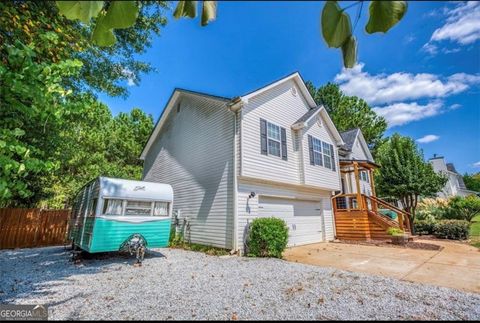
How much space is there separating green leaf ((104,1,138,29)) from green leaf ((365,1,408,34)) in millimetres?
953

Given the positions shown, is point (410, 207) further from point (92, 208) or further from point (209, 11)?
point (209, 11)

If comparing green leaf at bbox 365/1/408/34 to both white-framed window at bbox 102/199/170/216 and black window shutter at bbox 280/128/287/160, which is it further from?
black window shutter at bbox 280/128/287/160

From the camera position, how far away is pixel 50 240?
12055 millimetres

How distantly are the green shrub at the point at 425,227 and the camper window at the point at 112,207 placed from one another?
15805mm

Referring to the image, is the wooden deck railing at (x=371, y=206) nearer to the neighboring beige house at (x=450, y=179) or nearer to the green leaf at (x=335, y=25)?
the green leaf at (x=335, y=25)

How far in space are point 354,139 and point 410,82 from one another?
65.6 feet

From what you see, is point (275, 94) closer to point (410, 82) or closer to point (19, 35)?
point (19, 35)

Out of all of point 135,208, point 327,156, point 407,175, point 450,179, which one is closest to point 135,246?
point 135,208

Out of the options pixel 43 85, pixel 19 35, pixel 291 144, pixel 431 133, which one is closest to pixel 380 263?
pixel 431 133

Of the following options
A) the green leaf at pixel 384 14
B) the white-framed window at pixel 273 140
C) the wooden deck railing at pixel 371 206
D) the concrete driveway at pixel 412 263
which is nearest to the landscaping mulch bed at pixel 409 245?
the concrete driveway at pixel 412 263

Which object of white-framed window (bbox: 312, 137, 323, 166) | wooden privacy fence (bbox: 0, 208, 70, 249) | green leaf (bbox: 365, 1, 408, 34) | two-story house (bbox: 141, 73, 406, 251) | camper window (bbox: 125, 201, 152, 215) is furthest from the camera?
white-framed window (bbox: 312, 137, 323, 166)

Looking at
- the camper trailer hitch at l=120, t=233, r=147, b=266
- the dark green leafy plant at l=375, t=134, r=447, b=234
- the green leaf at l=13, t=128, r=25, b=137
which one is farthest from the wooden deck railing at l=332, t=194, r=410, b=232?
the green leaf at l=13, t=128, r=25, b=137

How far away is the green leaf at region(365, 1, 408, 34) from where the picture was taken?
0.85m

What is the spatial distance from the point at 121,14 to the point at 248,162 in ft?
25.9
